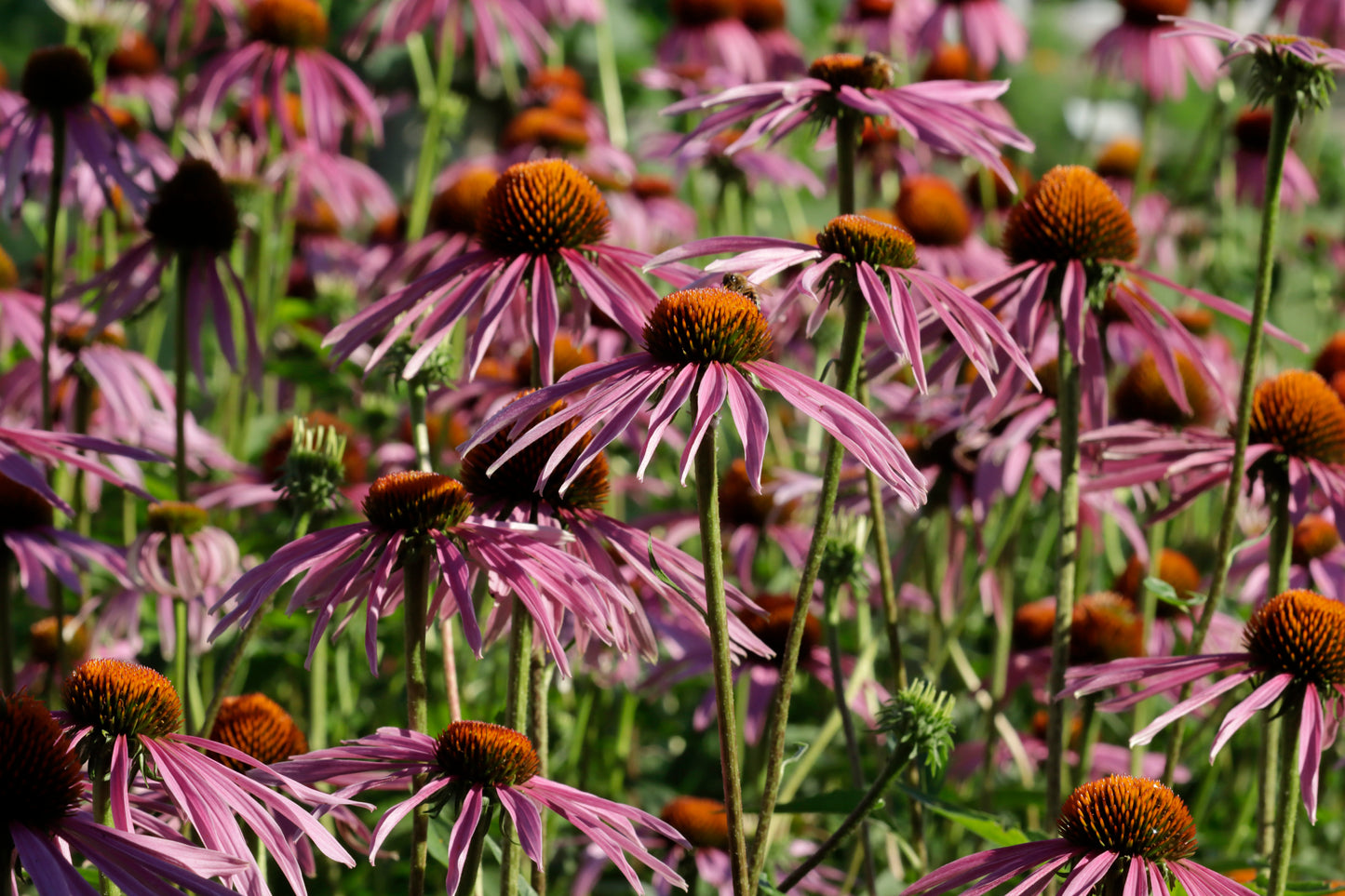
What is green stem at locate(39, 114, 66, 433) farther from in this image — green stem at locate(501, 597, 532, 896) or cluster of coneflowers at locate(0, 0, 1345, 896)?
green stem at locate(501, 597, 532, 896)

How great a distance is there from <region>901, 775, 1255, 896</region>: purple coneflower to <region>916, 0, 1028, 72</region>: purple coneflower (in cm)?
309

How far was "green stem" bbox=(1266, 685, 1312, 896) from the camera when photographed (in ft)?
4.64

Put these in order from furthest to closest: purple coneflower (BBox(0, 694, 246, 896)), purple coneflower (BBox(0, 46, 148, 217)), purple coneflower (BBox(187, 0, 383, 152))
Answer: purple coneflower (BBox(187, 0, 383, 152))
purple coneflower (BBox(0, 46, 148, 217))
purple coneflower (BBox(0, 694, 246, 896))

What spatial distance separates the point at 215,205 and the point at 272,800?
1.38m

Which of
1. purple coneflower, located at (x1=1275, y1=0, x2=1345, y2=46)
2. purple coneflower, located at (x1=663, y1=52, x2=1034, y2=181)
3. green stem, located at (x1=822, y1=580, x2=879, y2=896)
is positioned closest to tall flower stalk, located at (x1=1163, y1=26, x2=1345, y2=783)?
purple coneflower, located at (x1=663, y1=52, x2=1034, y2=181)

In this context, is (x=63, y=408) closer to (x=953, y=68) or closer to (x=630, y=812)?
(x=630, y=812)

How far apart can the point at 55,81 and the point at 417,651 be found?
159 cm

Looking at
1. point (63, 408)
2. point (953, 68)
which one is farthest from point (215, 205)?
point (953, 68)

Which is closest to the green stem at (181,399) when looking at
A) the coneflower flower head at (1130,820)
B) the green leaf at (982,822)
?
the green leaf at (982,822)

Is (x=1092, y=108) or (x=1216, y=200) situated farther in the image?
(x=1216, y=200)

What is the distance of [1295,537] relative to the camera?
241cm

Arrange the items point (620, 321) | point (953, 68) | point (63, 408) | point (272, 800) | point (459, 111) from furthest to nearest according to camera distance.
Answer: point (953, 68) → point (459, 111) → point (63, 408) → point (620, 321) → point (272, 800)

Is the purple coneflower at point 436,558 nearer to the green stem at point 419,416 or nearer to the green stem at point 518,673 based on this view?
the green stem at point 518,673

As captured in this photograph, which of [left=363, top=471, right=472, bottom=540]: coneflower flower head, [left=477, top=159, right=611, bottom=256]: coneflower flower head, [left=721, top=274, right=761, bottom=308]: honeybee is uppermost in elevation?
[left=477, top=159, right=611, bottom=256]: coneflower flower head
